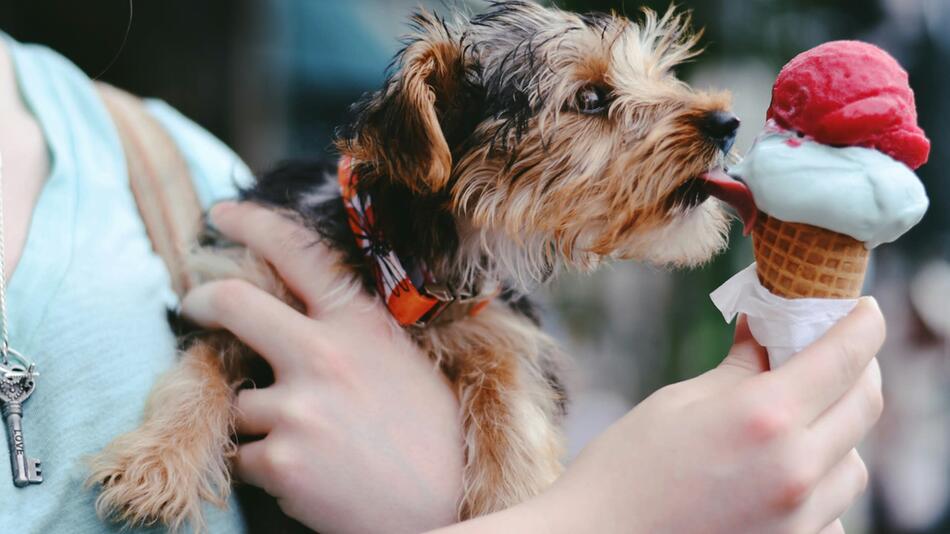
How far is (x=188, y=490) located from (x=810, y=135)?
4.78ft

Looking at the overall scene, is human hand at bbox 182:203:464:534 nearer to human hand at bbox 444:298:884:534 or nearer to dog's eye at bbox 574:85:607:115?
human hand at bbox 444:298:884:534

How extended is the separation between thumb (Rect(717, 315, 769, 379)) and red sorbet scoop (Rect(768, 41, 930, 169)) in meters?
0.36

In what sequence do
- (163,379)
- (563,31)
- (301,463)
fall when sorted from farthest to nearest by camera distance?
(563,31) → (163,379) → (301,463)

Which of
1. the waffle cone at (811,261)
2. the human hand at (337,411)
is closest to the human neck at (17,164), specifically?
the human hand at (337,411)

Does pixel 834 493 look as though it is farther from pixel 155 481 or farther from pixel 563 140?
pixel 155 481

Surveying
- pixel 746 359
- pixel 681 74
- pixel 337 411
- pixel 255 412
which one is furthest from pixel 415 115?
pixel 681 74

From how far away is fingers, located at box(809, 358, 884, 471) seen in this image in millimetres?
1234

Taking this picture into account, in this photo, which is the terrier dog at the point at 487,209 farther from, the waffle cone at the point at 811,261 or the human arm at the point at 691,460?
the waffle cone at the point at 811,261

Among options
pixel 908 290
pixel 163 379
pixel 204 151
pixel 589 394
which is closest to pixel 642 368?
pixel 589 394

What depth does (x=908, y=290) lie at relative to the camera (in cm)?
573

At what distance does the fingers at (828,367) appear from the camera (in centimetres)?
121

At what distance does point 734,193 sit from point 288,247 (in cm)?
115

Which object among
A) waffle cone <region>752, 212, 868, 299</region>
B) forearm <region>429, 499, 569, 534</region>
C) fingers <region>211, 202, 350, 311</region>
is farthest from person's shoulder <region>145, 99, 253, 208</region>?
waffle cone <region>752, 212, 868, 299</region>

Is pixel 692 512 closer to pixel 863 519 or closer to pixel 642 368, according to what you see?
pixel 642 368
